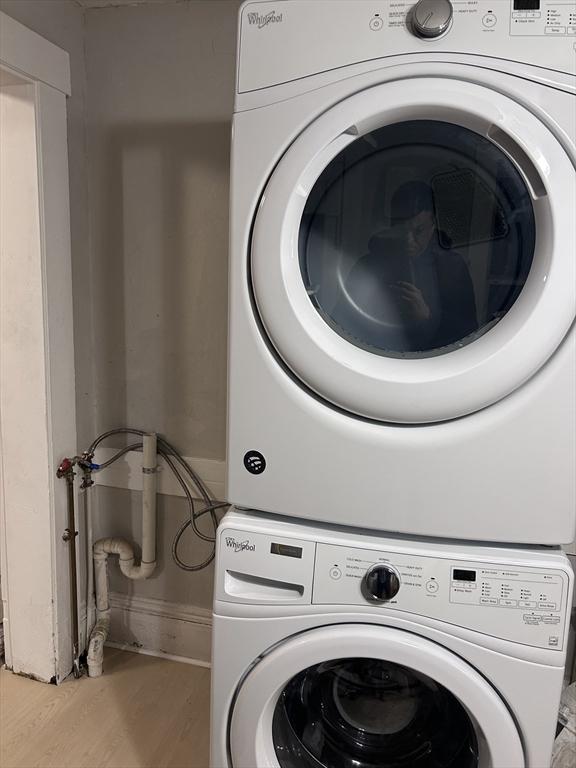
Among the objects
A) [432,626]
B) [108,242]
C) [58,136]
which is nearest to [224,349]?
[108,242]

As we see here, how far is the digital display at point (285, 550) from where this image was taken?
1080mm

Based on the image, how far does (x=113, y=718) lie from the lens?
5.57ft

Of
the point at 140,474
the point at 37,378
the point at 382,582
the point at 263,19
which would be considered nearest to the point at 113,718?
the point at 140,474

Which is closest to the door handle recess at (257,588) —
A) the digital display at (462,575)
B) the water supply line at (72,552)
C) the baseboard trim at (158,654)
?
the digital display at (462,575)

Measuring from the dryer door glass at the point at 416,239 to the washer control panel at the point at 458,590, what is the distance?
14.3 inches

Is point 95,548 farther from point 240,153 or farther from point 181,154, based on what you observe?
point 240,153

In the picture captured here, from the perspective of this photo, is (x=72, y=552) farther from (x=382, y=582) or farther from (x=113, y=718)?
(x=382, y=582)

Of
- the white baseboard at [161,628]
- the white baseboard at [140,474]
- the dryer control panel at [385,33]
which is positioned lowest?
the white baseboard at [161,628]

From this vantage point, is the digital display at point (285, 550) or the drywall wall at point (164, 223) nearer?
the digital display at point (285, 550)

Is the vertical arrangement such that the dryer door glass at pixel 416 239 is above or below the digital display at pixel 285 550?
above

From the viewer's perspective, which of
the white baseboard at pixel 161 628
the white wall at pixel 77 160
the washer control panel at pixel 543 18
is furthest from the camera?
the white baseboard at pixel 161 628

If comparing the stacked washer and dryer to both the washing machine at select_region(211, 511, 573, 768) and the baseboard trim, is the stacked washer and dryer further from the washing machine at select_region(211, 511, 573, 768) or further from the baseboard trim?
the baseboard trim

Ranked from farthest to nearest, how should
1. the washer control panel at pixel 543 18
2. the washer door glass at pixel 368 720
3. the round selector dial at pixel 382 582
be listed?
the washer door glass at pixel 368 720, the round selector dial at pixel 382 582, the washer control panel at pixel 543 18

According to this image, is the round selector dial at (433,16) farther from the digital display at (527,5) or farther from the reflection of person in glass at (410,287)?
the reflection of person in glass at (410,287)
